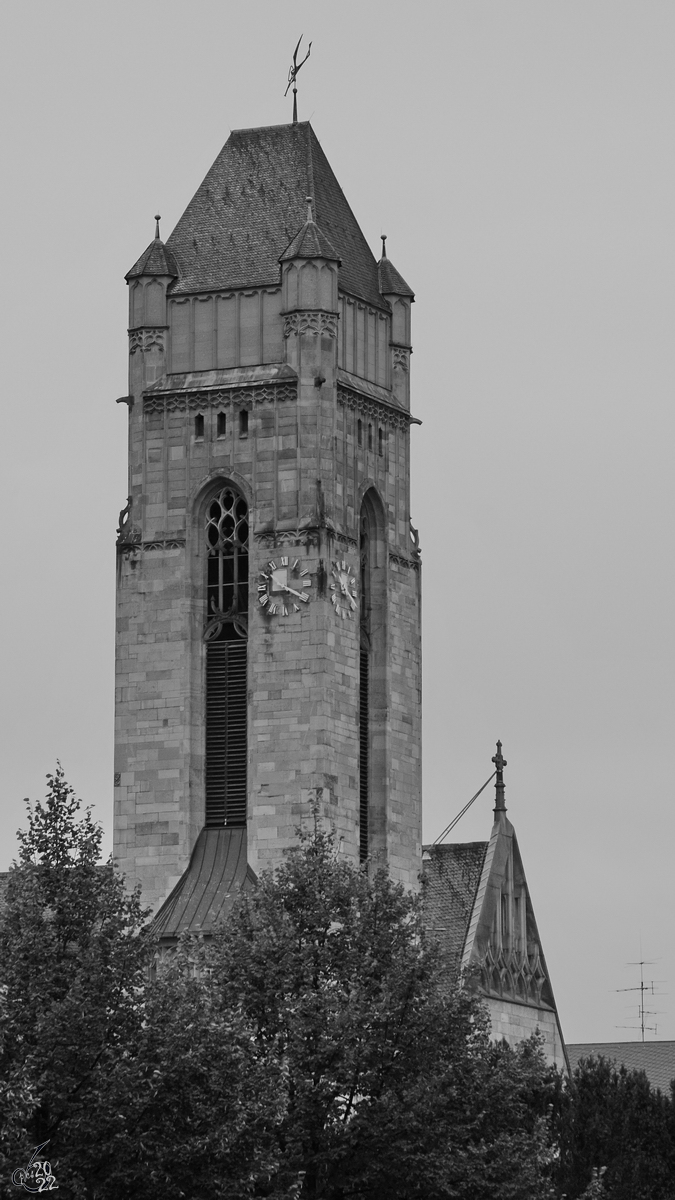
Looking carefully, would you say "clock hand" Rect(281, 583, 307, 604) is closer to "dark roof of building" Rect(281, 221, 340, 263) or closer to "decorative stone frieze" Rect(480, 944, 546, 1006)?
"dark roof of building" Rect(281, 221, 340, 263)

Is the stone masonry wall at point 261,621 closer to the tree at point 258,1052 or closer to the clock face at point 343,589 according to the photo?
the clock face at point 343,589

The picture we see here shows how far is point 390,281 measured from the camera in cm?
10125

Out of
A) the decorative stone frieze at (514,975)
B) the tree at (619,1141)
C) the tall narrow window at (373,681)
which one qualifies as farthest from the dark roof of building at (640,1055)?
the tree at (619,1141)

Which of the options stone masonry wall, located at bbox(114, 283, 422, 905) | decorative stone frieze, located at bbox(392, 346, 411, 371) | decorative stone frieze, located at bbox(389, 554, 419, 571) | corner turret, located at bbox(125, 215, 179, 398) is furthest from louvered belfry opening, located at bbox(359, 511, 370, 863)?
corner turret, located at bbox(125, 215, 179, 398)

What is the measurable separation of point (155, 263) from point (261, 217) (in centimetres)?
321

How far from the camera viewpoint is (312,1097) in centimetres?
7269

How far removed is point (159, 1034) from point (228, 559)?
32288 mm

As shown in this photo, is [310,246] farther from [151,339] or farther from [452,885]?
[452,885]

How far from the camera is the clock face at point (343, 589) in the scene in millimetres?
95688

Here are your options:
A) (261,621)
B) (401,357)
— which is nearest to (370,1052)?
(261,621)

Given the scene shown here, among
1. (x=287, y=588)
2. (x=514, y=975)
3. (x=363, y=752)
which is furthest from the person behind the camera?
(x=514, y=975)

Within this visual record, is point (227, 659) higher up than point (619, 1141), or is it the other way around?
point (227, 659)

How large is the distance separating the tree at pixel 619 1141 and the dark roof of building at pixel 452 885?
56.4 ft

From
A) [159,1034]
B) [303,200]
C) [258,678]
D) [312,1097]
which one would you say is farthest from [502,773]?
[159,1034]
